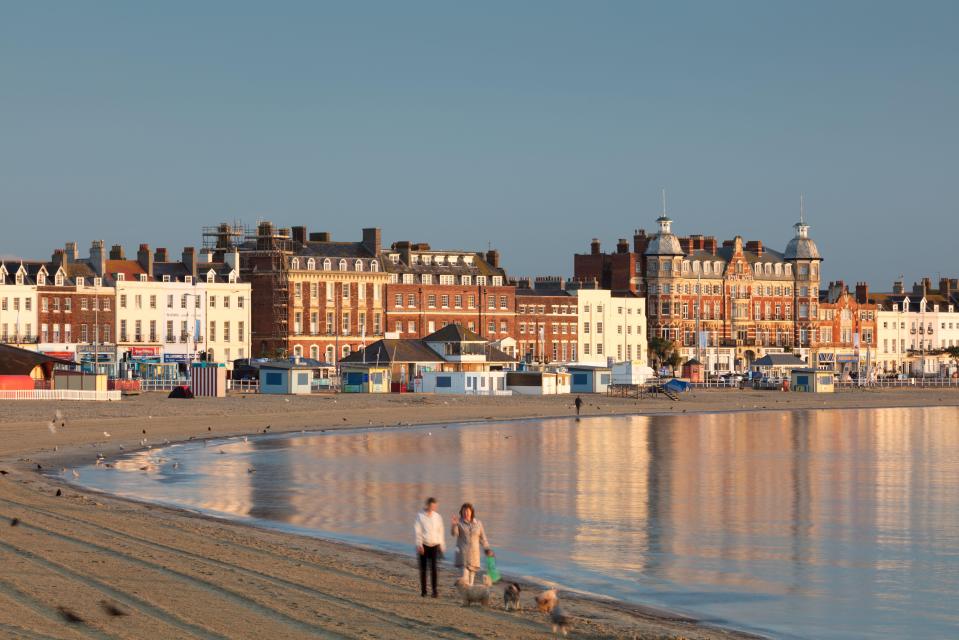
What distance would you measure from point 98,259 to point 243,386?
20.6 metres

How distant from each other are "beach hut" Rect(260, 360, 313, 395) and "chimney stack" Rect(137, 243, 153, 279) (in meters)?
22.9

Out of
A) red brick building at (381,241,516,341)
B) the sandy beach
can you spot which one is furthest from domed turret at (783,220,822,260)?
the sandy beach

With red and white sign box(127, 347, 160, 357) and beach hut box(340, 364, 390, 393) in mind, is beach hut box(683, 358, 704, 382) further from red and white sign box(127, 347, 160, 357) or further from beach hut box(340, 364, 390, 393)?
red and white sign box(127, 347, 160, 357)

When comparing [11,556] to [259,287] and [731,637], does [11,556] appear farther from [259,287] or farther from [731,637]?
[259,287]

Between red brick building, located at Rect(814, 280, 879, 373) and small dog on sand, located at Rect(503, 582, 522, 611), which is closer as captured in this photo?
small dog on sand, located at Rect(503, 582, 522, 611)

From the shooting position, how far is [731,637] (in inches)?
906

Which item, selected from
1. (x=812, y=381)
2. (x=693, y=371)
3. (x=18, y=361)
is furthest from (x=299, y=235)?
(x=18, y=361)

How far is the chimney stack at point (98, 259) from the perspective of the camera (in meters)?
117

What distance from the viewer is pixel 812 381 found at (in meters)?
127

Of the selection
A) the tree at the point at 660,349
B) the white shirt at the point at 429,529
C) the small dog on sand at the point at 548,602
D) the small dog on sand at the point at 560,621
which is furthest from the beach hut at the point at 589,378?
the small dog on sand at the point at 560,621

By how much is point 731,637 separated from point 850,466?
3292 cm

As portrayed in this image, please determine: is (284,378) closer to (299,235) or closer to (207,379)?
(207,379)

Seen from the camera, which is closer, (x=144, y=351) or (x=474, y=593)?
(x=474, y=593)

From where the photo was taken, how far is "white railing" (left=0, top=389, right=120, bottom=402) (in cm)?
7825
